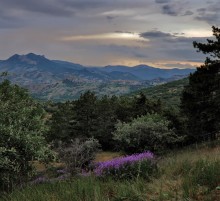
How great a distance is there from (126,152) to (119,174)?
1151 inches

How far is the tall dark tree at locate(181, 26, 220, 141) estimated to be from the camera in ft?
116

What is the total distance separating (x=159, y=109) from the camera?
171ft

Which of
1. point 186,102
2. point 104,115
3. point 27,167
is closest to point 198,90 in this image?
point 186,102

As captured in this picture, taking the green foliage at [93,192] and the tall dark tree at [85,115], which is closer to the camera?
the green foliage at [93,192]

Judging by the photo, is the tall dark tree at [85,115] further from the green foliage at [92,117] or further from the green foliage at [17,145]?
the green foliage at [17,145]

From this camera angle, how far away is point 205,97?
122ft

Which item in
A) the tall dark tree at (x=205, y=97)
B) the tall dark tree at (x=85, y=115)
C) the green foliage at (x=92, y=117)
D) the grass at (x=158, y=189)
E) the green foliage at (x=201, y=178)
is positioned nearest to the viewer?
the grass at (x=158, y=189)

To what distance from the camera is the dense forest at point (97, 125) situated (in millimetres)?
12984

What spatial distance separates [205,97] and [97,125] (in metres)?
23.0

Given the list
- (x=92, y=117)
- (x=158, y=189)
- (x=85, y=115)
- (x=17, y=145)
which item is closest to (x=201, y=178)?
(x=158, y=189)

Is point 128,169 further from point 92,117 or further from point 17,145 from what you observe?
point 92,117

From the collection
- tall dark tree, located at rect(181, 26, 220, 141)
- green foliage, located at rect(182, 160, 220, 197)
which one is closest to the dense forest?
tall dark tree, located at rect(181, 26, 220, 141)

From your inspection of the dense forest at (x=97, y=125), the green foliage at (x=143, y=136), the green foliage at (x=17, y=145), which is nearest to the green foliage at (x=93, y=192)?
the dense forest at (x=97, y=125)

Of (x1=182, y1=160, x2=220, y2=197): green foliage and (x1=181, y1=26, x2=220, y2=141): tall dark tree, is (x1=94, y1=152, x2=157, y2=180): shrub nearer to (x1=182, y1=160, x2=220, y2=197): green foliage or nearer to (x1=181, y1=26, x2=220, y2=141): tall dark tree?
(x1=182, y1=160, x2=220, y2=197): green foliage
